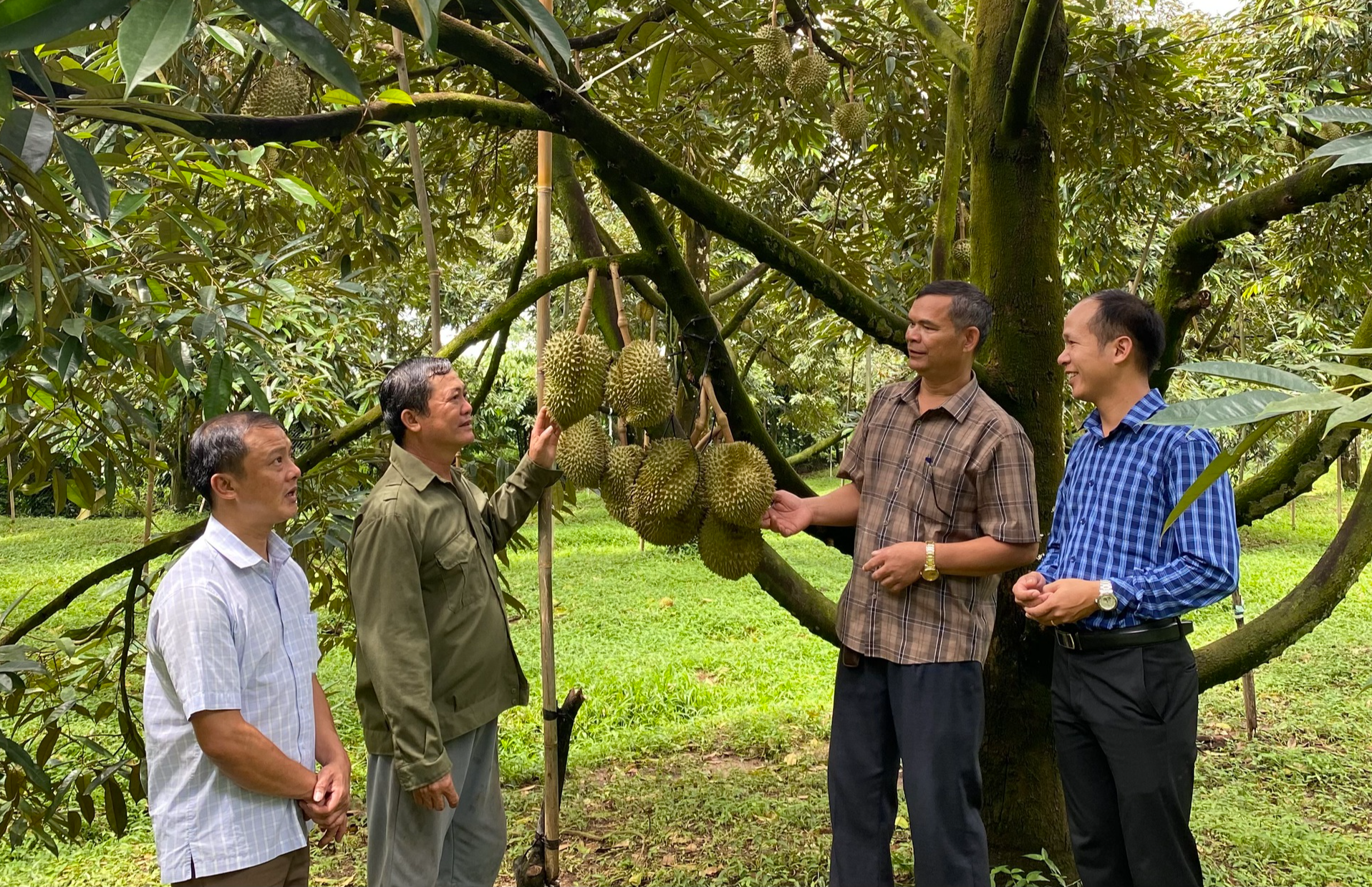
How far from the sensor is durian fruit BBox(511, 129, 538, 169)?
3609 mm

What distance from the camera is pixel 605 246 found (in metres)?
3.41

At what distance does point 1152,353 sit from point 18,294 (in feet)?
7.10

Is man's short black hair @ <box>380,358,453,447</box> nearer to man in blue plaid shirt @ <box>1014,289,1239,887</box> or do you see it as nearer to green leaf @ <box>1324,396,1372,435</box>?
man in blue plaid shirt @ <box>1014,289,1239,887</box>

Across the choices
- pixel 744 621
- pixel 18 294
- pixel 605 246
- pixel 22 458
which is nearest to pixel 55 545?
pixel 22 458

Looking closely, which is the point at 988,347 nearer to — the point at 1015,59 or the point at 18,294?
the point at 1015,59

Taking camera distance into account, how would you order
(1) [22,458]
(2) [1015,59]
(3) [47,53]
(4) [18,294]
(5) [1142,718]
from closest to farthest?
(3) [47,53], (4) [18,294], (5) [1142,718], (2) [1015,59], (1) [22,458]

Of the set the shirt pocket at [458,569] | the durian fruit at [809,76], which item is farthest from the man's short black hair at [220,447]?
the durian fruit at [809,76]

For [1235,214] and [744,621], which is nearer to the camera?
[1235,214]

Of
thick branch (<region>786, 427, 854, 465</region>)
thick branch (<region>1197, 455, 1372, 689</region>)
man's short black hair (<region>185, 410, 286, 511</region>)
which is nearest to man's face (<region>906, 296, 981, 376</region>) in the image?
thick branch (<region>786, 427, 854, 465</region>)

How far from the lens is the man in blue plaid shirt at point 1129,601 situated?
2.02 m

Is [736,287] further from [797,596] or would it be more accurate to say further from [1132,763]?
[1132,763]

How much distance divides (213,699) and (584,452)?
0.87 metres

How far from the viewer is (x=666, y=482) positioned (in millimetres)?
2082

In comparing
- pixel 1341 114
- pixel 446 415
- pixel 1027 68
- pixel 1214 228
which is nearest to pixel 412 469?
pixel 446 415
